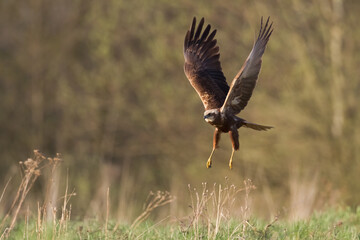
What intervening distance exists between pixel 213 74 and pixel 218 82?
14 centimetres

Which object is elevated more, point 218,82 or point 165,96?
point 165,96

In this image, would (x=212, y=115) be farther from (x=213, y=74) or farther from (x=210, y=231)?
(x=210, y=231)

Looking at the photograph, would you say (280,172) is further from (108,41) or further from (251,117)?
(108,41)

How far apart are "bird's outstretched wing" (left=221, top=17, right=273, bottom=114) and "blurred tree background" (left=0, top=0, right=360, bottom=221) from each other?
4431 millimetres

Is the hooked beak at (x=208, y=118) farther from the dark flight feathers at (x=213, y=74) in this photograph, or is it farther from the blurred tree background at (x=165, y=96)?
the blurred tree background at (x=165, y=96)

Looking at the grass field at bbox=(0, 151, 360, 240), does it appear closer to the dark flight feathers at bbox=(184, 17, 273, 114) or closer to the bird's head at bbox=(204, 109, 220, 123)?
the bird's head at bbox=(204, 109, 220, 123)

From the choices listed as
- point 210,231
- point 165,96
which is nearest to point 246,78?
point 210,231

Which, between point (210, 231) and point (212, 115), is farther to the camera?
point (212, 115)

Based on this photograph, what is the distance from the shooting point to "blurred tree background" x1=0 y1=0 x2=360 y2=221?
1185 cm

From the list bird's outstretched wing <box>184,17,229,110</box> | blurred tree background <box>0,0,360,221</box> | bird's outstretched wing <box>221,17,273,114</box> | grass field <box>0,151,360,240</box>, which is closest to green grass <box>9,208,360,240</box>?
grass field <box>0,151,360,240</box>

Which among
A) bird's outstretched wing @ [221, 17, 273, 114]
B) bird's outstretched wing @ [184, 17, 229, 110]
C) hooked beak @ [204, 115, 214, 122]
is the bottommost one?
hooked beak @ [204, 115, 214, 122]

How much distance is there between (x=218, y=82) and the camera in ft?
23.0

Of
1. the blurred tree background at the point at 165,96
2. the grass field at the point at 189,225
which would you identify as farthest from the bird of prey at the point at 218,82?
the blurred tree background at the point at 165,96

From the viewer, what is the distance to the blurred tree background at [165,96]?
38.9 feet
